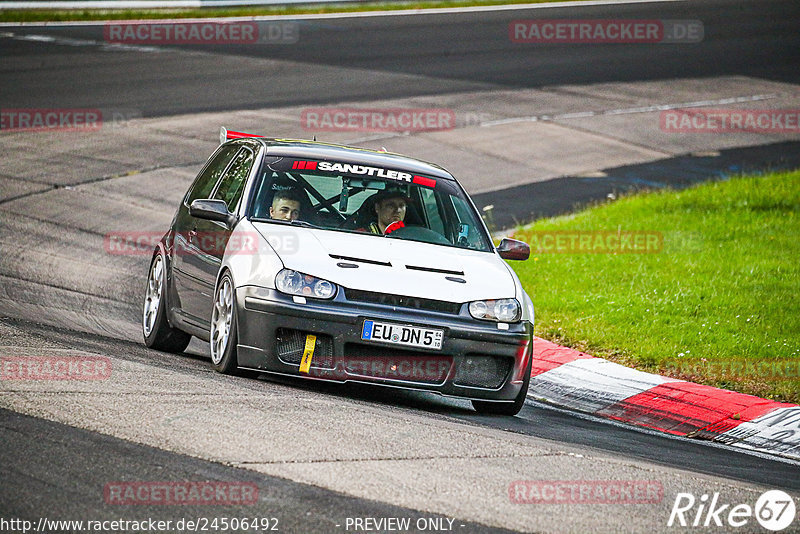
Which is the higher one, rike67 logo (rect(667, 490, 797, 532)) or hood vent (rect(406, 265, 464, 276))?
hood vent (rect(406, 265, 464, 276))

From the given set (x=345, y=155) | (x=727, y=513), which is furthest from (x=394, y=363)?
(x=727, y=513)

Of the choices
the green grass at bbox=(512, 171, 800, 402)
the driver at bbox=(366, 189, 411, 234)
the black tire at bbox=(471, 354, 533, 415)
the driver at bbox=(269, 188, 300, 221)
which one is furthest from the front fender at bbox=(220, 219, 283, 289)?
the green grass at bbox=(512, 171, 800, 402)

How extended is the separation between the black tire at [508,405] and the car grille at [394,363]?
2.05 ft

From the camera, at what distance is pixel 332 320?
7.12 metres

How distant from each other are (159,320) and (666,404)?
377cm

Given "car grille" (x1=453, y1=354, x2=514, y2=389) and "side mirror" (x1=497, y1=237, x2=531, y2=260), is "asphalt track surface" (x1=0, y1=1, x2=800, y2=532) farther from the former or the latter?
"side mirror" (x1=497, y1=237, x2=531, y2=260)

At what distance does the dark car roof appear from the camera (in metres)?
8.62

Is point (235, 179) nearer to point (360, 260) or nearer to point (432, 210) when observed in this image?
point (432, 210)

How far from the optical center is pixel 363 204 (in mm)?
8484

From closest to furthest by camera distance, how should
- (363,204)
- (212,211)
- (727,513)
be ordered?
(727,513) < (212,211) < (363,204)

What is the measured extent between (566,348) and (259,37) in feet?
65.6

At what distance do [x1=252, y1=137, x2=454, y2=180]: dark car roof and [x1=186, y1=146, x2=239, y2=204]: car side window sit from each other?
16.2 inches

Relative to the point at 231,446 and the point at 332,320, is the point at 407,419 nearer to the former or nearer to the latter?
the point at 332,320

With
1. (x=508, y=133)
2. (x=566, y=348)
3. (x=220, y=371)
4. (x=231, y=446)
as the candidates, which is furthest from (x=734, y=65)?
(x=231, y=446)
